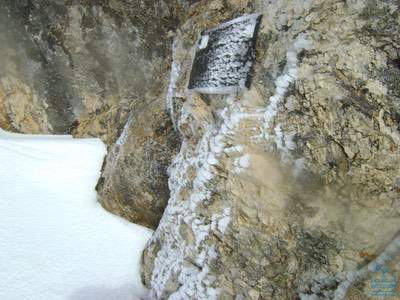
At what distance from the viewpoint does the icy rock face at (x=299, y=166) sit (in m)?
1.51

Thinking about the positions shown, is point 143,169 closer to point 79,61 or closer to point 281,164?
point 281,164

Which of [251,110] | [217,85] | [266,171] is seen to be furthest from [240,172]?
[217,85]

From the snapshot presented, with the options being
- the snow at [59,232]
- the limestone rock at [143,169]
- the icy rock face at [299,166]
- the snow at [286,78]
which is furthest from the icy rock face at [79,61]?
the snow at [286,78]

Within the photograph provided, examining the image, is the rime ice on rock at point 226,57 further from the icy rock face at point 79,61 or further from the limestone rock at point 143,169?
the icy rock face at point 79,61

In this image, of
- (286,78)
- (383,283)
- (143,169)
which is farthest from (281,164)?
(143,169)

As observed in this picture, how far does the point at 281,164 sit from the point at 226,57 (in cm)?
65

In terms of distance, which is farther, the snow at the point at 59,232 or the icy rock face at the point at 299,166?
the snow at the point at 59,232

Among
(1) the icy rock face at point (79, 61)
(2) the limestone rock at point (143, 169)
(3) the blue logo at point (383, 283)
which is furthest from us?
(1) the icy rock face at point (79, 61)

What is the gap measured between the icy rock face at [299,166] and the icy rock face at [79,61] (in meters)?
1.58

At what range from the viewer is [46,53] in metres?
3.43

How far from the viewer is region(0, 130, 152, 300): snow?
2.13 m

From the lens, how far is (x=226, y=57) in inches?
79.2

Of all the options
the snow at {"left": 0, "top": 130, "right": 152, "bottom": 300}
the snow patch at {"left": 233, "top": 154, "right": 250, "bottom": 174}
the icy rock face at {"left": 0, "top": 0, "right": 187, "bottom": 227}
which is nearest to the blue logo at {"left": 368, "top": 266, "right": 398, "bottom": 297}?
the snow patch at {"left": 233, "top": 154, "right": 250, "bottom": 174}

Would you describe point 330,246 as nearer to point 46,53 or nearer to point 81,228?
point 81,228
